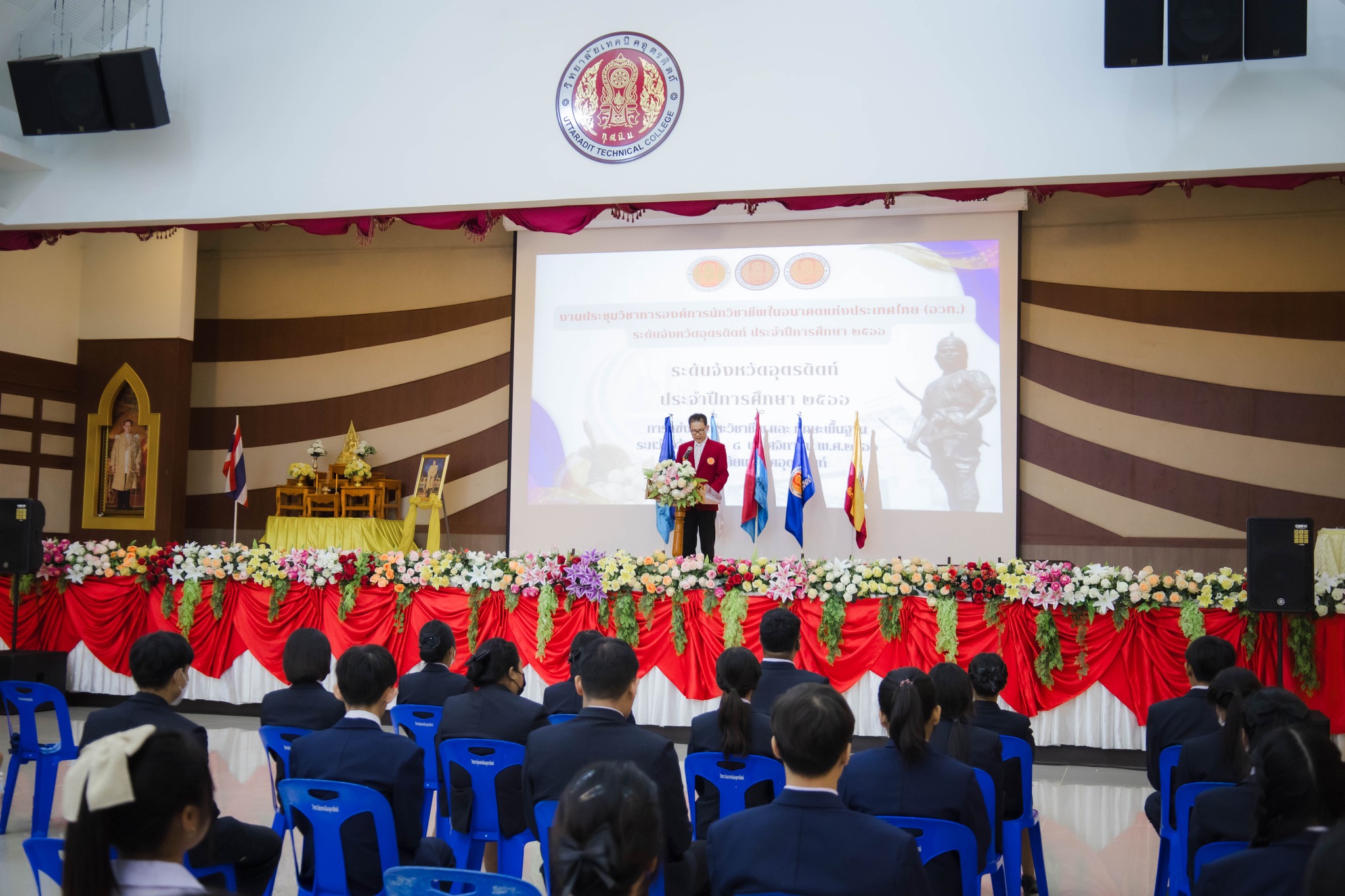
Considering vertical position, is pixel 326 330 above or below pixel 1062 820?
above

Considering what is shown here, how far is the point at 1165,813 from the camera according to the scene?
11.7 feet

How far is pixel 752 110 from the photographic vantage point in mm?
6684

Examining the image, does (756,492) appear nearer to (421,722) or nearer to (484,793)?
(421,722)

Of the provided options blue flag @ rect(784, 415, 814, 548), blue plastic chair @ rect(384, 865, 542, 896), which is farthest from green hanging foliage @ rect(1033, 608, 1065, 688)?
blue plastic chair @ rect(384, 865, 542, 896)

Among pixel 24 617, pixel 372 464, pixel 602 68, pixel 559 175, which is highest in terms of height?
pixel 602 68

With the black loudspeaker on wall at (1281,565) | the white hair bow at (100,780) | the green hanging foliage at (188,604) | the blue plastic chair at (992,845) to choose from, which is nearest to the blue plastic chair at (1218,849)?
the blue plastic chair at (992,845)

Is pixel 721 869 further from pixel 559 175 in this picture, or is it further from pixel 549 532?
pixel 549 532

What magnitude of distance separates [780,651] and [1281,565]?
3.35m

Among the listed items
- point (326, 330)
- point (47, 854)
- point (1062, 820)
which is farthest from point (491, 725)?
point (326, 330)

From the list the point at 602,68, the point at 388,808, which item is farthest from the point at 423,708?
the point at 602,68

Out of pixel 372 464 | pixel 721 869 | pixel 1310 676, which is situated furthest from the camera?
pixel 372 464

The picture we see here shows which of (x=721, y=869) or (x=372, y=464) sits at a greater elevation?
(x=372, y=464)

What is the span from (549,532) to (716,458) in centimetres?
201

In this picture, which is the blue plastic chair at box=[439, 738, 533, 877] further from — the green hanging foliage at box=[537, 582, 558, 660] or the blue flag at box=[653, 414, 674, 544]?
the blue flag at box=[653, 414, 674, 544]
